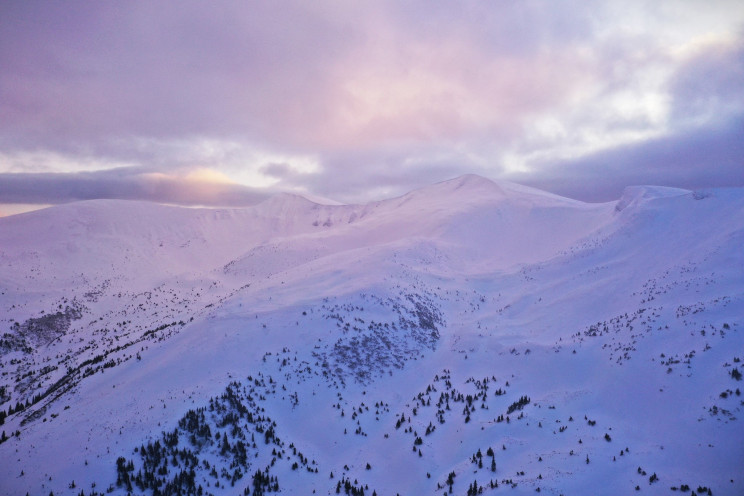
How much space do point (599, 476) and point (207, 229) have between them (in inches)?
4243

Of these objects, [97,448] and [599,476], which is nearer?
[599,476]

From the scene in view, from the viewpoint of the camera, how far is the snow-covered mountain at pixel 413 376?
53.7ft

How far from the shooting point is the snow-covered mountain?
16359 mm

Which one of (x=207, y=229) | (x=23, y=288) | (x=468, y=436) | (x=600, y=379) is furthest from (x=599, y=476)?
(x=207, y=229)

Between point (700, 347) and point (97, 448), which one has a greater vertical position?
point (700, 347)

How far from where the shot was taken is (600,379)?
21094 millimetres

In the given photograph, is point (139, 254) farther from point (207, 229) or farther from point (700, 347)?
point (700, 347)

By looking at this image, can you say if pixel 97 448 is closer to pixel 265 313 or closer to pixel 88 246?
pixel 265 313

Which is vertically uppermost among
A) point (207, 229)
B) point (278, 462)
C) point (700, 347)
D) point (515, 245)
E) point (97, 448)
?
point (207, 229)

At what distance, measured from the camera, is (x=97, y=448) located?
60.3ft

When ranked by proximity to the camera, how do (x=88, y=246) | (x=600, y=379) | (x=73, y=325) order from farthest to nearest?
(x=88, y=246) → (x=73, y=325) → (x=600, y=379)

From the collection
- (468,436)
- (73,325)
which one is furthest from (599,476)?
(73,325)

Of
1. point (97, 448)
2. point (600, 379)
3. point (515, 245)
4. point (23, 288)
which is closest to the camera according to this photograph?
point (97, 448)

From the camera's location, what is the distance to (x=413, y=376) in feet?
91.5
